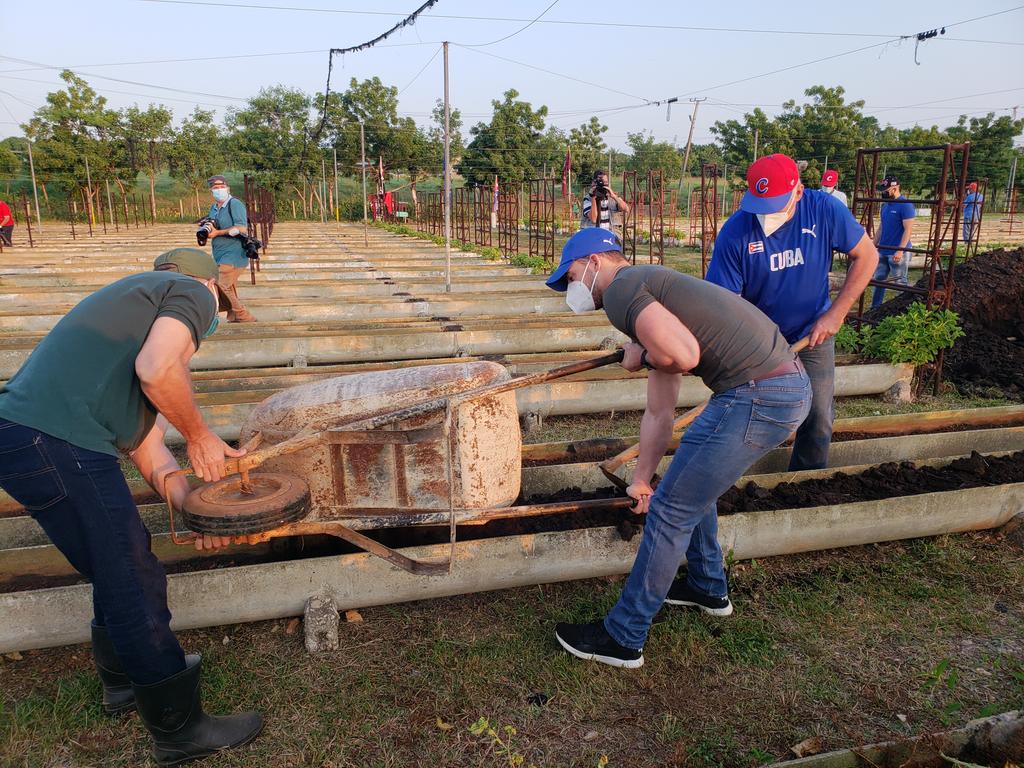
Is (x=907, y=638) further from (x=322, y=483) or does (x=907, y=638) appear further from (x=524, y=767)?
(x=322, y=483)

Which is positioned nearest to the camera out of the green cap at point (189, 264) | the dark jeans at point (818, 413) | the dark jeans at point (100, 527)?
the dark jeans at point (100, 527)

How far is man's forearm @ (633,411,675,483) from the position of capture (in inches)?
130

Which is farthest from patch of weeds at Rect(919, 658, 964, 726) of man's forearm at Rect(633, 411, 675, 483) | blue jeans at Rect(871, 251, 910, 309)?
blue jeans at Rect(871, 251, 910, 309)

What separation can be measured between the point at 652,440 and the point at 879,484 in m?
2.16

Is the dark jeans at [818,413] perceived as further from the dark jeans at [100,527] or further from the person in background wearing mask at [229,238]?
the person in background wearing mask at [229,238]

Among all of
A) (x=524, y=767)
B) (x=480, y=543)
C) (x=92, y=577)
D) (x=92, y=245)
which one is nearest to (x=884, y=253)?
(x=480, y=543)

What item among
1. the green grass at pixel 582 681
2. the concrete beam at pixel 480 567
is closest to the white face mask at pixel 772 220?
the concrete beam at pixel 480 567

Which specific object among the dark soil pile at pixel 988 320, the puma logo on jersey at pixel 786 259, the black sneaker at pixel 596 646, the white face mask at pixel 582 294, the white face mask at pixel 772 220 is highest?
the white face mask at pixel 772 220

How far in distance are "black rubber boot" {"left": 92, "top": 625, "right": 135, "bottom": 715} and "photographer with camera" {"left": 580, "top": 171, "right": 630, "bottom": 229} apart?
32.6ft

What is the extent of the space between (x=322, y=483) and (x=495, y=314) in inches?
269

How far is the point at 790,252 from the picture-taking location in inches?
165

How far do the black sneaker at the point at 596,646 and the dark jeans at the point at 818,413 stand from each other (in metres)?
2.12

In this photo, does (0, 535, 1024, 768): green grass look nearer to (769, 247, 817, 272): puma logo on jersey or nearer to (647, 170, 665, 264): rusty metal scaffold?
(769, 247, 817, 272): puma logo on jersey

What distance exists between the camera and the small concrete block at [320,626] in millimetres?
3375
